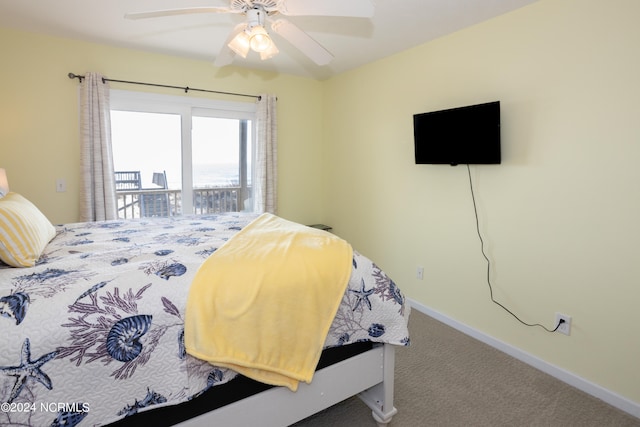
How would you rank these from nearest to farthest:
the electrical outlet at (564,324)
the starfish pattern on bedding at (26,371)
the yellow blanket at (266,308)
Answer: the starfish pattern on bedding at (26,371), the yellow blanket at (266,308), the electrical outlet at (564,324)

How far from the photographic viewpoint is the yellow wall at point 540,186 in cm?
185

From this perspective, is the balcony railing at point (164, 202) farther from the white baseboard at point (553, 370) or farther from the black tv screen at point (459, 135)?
the white baseboard at point (553, 370)

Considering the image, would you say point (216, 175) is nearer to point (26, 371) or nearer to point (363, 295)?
point (363, 295)

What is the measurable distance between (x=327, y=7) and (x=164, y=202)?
2.69m

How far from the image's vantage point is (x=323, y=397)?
1.50m

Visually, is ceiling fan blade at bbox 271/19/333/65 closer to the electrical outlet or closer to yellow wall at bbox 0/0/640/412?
yellow wall at bbox 0/0/640/412

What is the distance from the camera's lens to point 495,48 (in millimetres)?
2387

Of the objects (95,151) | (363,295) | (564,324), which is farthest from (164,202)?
(564,324)

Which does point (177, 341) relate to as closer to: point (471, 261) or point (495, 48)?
point (471, 261)

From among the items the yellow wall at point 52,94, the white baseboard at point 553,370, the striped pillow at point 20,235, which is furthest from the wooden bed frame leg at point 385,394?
the yellow wall at point 52,94

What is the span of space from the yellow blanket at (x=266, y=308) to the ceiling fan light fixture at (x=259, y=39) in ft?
3.72

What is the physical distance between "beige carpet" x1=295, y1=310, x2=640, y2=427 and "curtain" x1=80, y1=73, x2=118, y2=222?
99.3 inches

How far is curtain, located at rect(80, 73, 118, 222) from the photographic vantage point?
2.90 metres

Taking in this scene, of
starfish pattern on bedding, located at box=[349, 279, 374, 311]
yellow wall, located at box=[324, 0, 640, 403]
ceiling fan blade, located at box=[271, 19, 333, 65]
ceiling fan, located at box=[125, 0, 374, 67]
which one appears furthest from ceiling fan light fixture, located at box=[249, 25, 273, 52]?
yellow wall, located at box=[324, 0, 640, 403]
